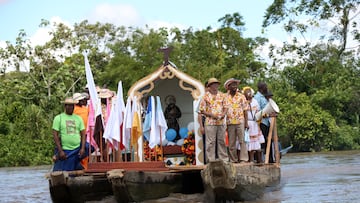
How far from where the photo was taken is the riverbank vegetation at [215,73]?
25531mm

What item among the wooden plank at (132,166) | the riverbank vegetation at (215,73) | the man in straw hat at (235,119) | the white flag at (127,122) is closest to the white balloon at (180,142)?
the white flag at (127,122)

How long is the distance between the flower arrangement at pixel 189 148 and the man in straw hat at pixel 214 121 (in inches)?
56.2

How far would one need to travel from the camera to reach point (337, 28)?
28750 millimetres

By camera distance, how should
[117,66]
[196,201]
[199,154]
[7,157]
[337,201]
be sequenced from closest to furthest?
[337,201] → [196,201] → [199,154] → [7,157] → [117,66]

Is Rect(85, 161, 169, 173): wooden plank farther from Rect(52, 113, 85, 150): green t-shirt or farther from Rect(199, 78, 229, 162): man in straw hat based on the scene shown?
Rect(199, 78, 229, 162): man in straw hat

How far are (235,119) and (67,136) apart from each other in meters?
2.45

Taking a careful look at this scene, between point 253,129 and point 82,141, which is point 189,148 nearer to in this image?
point 253,129

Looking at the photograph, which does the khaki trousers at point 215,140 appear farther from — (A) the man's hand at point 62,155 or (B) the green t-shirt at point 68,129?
(A) the man's hand at point 62,155

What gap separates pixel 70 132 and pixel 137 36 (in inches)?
915

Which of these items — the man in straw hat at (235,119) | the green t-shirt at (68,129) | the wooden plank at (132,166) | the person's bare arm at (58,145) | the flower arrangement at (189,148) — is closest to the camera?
the person's bare arm at (58,145)

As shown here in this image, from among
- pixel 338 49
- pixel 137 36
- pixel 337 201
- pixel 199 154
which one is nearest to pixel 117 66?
pixel 137 36

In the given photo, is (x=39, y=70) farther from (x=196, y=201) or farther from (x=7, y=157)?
(x=196, y=201)

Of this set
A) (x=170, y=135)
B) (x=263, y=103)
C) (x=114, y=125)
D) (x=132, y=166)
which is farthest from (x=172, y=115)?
(x=132, y=166)

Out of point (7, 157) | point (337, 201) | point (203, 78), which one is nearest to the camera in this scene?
point (337, 201)
